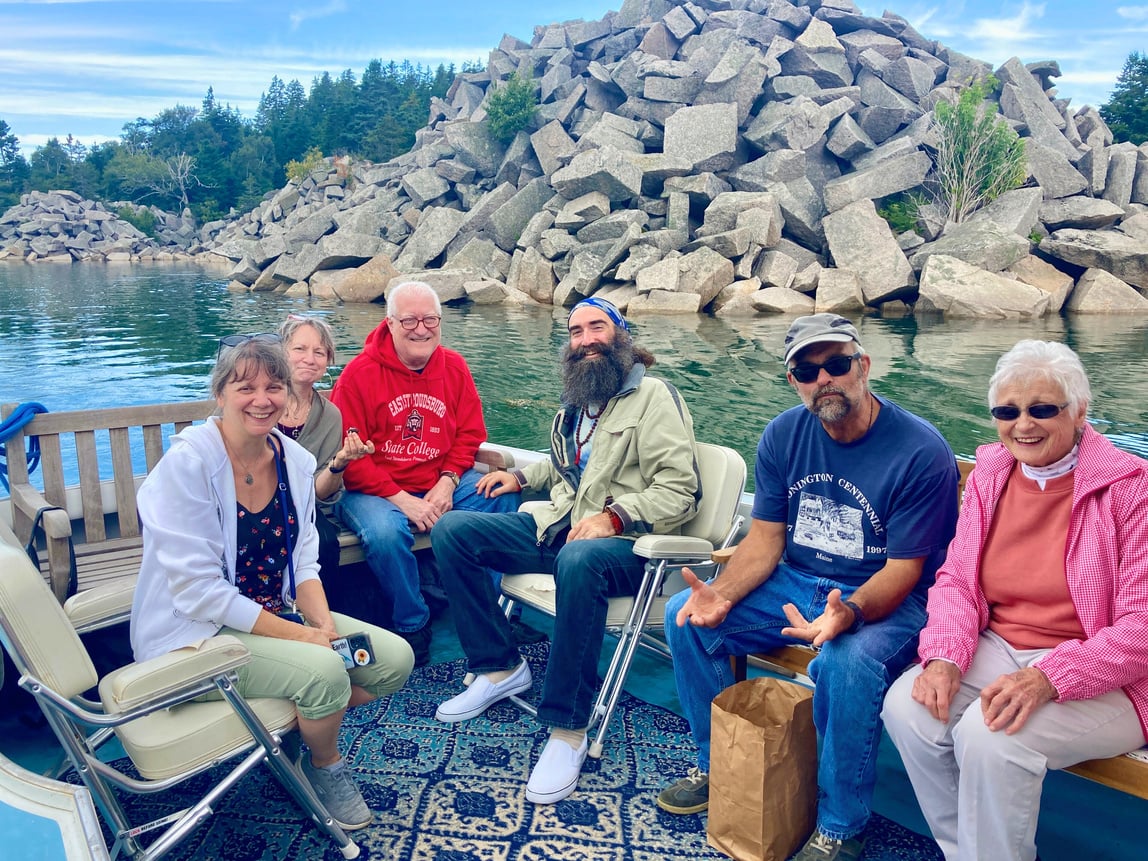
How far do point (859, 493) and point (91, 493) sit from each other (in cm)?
308

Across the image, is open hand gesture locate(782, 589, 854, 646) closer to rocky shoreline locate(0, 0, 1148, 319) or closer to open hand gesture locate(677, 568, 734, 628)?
open hand gesture locate(677, 568, 734, 628)

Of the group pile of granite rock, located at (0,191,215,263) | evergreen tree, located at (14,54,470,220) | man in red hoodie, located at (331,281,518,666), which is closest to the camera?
man in red hoodie, located at (331,281,518,666)

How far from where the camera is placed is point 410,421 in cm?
420

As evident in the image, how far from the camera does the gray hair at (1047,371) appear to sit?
88.7 inches

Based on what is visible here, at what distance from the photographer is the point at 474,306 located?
22.3 metres

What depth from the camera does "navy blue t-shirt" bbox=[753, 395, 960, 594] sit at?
8.54 ft

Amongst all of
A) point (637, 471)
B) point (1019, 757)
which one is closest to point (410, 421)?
point (637, 471)

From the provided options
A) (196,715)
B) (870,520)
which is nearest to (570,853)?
(196,715)

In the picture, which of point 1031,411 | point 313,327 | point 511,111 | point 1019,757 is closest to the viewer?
point 1019,757

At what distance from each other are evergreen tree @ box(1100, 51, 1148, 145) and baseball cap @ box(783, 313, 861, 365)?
3856 centimetres

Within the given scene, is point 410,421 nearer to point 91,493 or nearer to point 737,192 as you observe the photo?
point 91,493

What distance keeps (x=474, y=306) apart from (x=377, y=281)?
3863 millimetres

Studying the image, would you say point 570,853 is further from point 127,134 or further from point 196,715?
point 127,134

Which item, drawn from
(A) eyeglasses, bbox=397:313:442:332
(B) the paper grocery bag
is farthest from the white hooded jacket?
(A) eyeglasses, bbox=397:313:442:332
